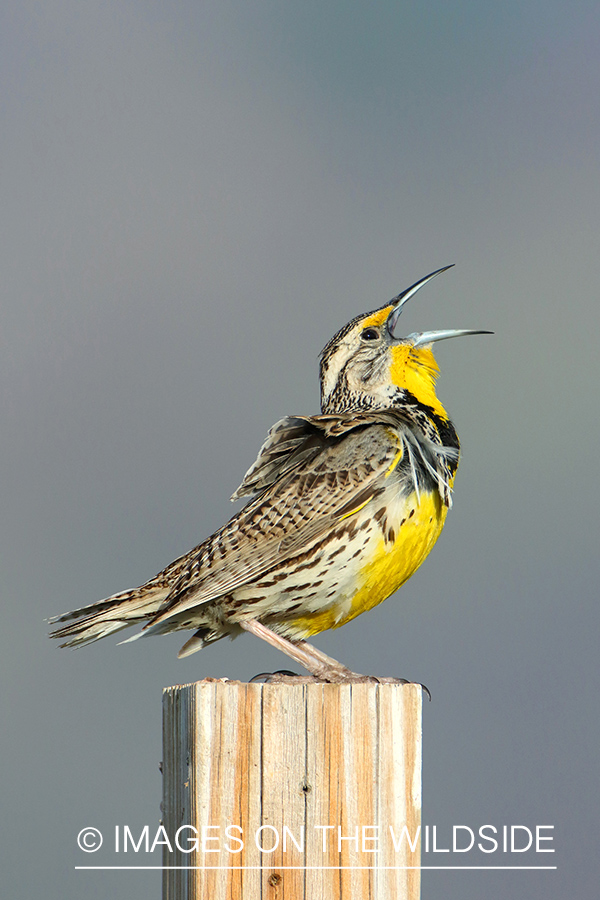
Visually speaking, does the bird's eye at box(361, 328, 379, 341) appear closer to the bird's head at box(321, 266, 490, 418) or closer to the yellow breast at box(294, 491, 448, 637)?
the bird's head at box(321, 266, 490, 418)

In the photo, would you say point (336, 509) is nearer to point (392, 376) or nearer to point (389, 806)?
point (392, 376)

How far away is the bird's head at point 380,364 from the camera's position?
5.79m

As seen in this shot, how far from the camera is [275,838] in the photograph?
342cm

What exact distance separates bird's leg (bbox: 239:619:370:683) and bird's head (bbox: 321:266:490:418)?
4.63 ft

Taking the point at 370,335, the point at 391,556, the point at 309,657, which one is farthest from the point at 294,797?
the point at 370,335

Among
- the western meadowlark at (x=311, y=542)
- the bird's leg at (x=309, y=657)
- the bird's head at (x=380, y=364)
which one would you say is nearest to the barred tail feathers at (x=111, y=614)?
the western meadowlark at (x=311, y=542)

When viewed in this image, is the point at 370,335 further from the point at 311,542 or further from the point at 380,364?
the point at 311,542

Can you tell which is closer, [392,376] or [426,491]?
[426,491]

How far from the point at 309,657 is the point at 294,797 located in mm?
1419

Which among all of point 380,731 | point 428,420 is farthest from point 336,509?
point 380,731

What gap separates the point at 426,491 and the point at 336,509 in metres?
0.45

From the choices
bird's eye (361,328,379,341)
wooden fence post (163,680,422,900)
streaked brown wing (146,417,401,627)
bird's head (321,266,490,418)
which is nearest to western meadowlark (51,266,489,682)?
streaked brown wing (146,417,401,627)

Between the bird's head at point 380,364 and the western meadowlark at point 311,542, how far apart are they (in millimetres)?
249

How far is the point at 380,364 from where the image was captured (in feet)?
19.3
